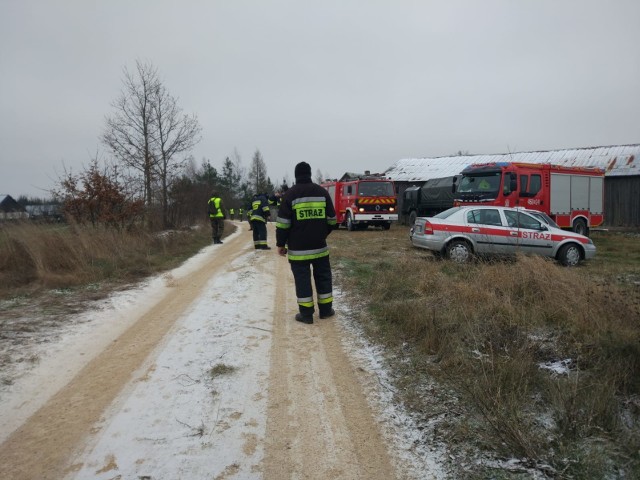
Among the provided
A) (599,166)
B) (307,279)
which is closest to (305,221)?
(307,279)

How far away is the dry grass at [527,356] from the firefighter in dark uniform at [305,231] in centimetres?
93

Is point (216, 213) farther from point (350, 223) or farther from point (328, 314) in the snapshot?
point (328, 314)

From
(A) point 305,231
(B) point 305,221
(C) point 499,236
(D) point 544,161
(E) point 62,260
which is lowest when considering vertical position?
(C) point 499,236

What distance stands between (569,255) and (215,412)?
9.78m

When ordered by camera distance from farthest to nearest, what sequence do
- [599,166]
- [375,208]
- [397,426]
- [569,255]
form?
[599,166], [375,208], [569,255], [397,426]

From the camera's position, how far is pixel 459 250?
9953mm

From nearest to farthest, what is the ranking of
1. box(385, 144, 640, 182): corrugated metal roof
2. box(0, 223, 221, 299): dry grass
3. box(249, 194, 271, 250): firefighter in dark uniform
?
box(0, 223, 221, 299): dry grass
box(249, 194, 271, 250): firefighter in dark uniform
box(385, 144, 640, 182): corrugated metal roof

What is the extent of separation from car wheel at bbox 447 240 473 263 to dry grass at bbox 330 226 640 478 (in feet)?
9.16

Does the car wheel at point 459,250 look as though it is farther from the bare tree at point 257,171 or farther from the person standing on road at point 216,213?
the bare tree at point 257,171

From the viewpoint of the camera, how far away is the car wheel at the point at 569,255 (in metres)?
10.0

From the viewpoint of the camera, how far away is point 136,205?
14.1m

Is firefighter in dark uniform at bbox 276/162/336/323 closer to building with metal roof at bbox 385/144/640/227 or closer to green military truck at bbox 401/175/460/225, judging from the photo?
green military truck at bbox 401/175/460/225

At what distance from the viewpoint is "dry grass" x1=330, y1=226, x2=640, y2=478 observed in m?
2.63

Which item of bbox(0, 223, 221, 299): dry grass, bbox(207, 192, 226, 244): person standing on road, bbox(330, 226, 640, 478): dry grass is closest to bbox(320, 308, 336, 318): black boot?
bbox(330, 226, 640, 478): dry grass
